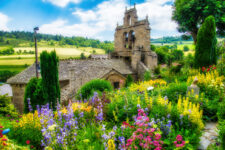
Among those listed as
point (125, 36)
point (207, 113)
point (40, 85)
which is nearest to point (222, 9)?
point (125, 36)

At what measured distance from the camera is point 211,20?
11.0m

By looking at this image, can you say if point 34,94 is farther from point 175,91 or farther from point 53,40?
point 53,40

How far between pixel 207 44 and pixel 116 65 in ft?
42.4

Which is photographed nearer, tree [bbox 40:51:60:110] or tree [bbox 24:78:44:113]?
tree [bbox 40:51:60:110]

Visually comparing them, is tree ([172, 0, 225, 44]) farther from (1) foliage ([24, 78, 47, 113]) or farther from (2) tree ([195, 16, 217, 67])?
(1) foliage ([24, 78, 47, 113])

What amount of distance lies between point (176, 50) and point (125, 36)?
39.0m

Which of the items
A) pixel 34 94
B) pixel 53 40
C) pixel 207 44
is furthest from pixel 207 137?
pixel 53 40

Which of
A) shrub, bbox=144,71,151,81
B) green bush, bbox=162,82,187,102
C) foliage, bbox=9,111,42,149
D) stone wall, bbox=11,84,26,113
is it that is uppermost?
green bush, bbox=162,82,187,102

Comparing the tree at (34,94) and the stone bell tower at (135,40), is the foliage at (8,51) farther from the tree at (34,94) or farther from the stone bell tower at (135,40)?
the tree at (34,94)

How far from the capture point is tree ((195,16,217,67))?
10922 millimetres

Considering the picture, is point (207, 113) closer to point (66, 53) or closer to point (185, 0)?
point (185, 0)

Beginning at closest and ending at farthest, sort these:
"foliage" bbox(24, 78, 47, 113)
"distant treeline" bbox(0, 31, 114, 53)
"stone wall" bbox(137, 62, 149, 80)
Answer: "foliage" bbox(24, 78, 47, 113), "stone wall" bbox(137, 62, 149, 80), "distant treeline" bbox(0, 31, 114, 53)

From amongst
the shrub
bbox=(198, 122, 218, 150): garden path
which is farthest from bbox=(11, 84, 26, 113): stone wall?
bbox=(198, 122, 218, 150): garden path

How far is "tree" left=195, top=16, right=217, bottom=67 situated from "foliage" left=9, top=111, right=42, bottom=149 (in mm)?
11414
